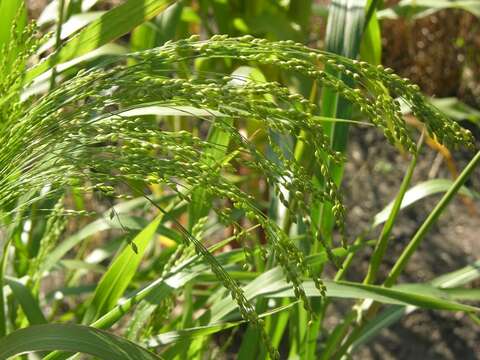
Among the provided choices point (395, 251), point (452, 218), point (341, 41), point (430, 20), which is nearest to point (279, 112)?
point (341, 41)

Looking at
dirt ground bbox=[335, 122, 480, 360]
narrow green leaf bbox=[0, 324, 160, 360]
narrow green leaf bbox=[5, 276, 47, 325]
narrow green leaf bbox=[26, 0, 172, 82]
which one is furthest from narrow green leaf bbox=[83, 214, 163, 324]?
dirt ground bbox=[335, 122, 480, 360]

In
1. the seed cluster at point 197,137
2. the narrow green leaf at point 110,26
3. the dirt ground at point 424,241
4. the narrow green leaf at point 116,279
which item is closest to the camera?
the seed cluster at point 197,137

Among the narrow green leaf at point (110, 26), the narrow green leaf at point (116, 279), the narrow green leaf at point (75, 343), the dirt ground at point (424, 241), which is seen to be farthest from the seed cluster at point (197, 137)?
the dirt ground at point (424, 241)

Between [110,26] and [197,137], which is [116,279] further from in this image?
[197,137]

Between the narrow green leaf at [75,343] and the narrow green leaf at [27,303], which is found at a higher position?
the narrow green leaf at [75,343]

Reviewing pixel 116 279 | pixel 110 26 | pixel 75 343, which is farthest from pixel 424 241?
pixel 75 343

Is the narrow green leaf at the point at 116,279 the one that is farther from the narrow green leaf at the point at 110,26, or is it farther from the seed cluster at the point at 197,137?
the seed cluster at the point at 197,137

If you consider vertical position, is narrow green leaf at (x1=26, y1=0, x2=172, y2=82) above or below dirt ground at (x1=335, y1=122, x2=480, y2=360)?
above

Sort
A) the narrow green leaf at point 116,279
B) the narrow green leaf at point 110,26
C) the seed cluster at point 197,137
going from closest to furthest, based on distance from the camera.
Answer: the seed cluster at point 197,137, the narrow green leaf at point 110,26, the narrow green leaf at point 116,279

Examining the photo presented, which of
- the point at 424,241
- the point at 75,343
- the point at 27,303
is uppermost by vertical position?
the point at 75,343

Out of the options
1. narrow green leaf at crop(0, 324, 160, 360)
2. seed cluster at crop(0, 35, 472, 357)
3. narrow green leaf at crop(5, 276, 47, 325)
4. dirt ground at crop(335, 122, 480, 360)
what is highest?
seed cluster at crop(0, 35, 472, 357)

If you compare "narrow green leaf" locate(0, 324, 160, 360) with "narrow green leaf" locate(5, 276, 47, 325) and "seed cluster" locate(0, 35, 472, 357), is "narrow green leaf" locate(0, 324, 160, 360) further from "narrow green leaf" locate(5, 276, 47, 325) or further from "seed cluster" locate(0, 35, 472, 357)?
"narrow green leaf" locate(5, 276, 47, 325)

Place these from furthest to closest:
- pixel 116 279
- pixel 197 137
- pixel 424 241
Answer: pixel 424 241 → pixel 116 279 → pixel 197 137
